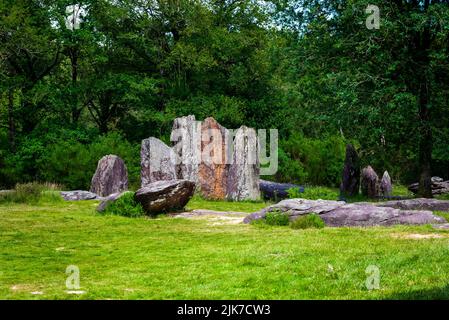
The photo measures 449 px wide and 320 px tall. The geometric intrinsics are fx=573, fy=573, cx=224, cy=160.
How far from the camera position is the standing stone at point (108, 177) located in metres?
25.3

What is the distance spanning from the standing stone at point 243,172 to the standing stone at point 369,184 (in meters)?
7.12

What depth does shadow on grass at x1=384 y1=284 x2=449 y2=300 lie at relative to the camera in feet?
22.7

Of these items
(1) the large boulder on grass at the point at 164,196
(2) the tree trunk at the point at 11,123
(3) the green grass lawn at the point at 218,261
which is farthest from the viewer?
(2) the tree trunk at the point at 11,123

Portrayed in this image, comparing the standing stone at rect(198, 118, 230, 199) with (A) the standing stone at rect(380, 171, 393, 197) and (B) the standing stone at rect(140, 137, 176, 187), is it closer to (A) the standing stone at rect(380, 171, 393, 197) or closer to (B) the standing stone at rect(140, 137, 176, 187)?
(B) the standing stone at rect(140, 137, 176, 187)

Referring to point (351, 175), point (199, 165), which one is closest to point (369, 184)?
point (351, 175)

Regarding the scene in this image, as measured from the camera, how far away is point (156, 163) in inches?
975

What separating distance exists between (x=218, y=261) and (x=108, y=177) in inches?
632

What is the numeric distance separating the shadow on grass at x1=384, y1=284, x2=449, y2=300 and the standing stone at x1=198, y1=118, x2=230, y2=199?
17491mm

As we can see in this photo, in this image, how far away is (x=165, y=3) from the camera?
35312mm

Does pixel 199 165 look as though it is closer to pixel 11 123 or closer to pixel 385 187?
pixel 385 187

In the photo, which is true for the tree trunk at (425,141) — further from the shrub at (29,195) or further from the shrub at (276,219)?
the shrub at (29,195)

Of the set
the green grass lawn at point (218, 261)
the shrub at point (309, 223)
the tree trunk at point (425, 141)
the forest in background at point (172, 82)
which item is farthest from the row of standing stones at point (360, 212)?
the forest in background at point (172, 82)
